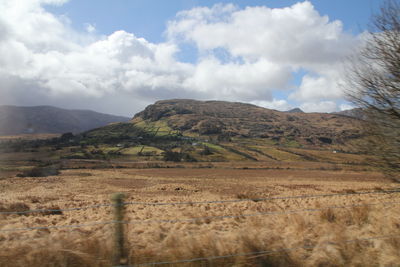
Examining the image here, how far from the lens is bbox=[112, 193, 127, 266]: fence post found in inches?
188

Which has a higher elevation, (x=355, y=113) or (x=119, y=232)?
(x=355, y=113)

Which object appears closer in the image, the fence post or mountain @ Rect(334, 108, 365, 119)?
the fence post

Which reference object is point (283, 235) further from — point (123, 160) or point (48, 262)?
point (123, 160)

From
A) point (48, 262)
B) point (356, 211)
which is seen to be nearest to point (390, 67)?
point (356, 211)

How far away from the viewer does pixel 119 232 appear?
4812 millimetres

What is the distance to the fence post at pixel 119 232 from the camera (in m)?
4.77

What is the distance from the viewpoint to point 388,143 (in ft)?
34.0

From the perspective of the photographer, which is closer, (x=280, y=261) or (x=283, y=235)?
(x=280, y=261)

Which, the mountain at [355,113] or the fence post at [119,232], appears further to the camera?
the mountain at [355,113]

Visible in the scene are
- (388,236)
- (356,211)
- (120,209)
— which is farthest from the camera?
(356,211)

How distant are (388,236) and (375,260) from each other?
127cm

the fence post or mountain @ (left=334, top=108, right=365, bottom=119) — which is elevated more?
mountain @ (left=334, top=108, right=365, bottom=119)

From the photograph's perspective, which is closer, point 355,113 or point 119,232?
point 119,232

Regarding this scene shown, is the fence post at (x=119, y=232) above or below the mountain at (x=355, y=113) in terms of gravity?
below
